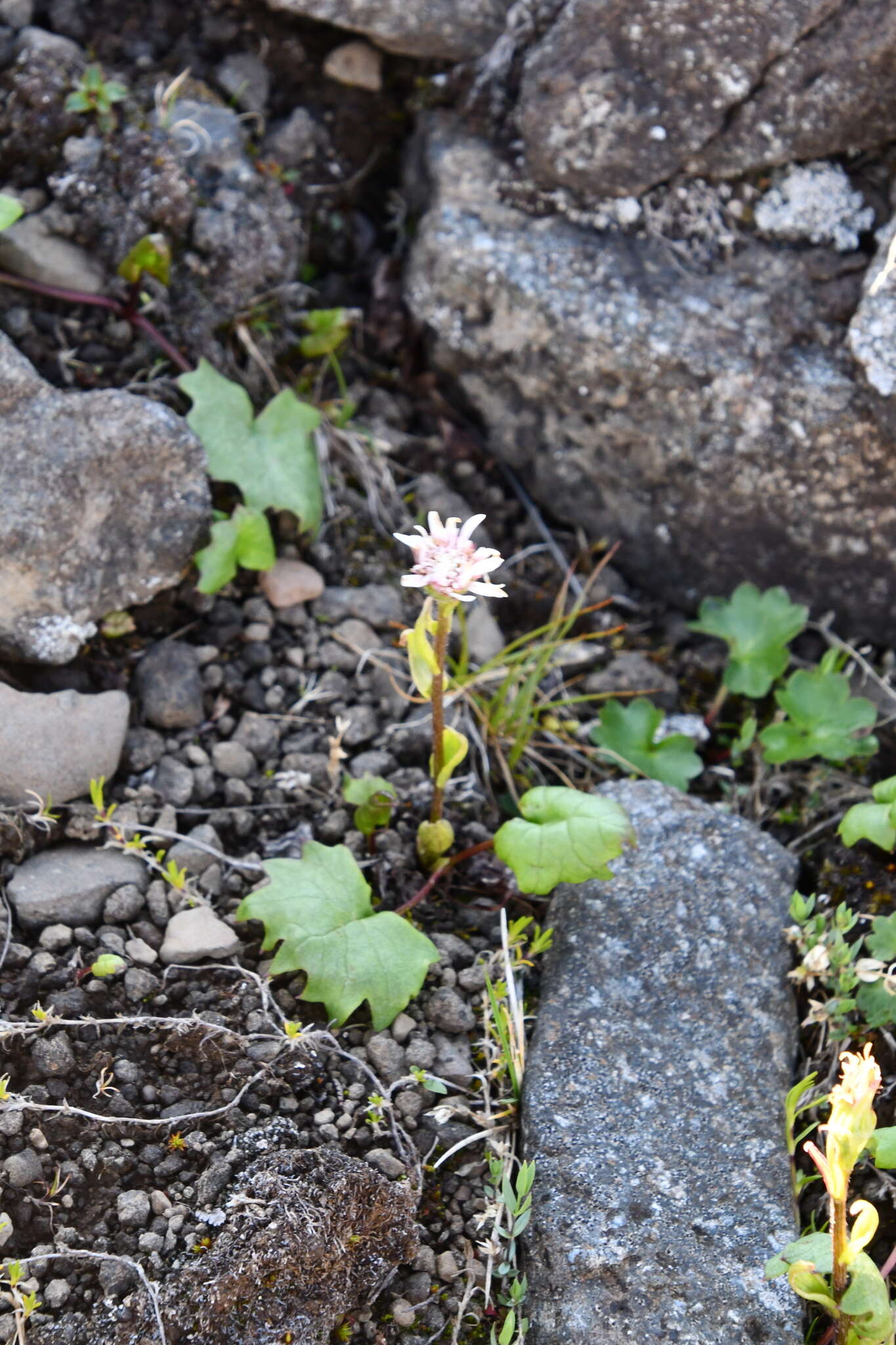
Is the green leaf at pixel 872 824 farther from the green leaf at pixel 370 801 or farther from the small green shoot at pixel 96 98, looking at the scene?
the small green shoot at pixel 96 98

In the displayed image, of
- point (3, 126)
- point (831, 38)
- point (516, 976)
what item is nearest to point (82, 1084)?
point (516, 976)

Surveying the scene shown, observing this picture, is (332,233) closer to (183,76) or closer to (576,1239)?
(183,76)

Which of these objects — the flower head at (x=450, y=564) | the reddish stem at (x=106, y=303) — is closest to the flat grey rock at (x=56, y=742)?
the flower head at (x=450, y=564)

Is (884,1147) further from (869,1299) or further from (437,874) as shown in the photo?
(437,874)

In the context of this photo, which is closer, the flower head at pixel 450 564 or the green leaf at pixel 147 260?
the flower head at pixel 450 564

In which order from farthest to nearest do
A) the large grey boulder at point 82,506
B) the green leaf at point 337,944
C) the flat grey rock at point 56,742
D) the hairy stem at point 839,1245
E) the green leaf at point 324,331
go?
the green leaf at point 324,331 < the large grey boulder at point 82,506 < the flat grey rock at point 56,742 < the green leaf at point 337,944 < the hairy stem at point 839,1245

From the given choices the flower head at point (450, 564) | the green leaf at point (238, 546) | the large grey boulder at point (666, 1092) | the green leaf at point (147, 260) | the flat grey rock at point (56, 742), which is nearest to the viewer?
the large grey boulder at point (666, 1092)

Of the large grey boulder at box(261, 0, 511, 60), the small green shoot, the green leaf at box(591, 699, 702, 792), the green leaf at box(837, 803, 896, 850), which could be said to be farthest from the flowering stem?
the large grey boulder at box(261, 0, 511, 60)
